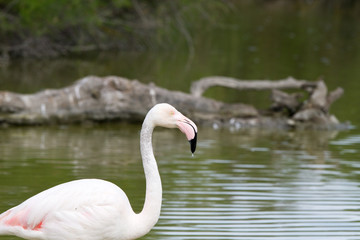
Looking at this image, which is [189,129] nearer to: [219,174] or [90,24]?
[219,174]

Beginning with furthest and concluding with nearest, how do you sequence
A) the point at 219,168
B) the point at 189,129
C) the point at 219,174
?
the point at 219,168
the point at 219,174
the point at 189,129

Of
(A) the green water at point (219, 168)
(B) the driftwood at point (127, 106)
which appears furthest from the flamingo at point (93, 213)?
(B) the driftwood at point (127, 106)

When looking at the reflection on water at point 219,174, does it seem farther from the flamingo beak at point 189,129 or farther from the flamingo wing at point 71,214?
the flamingo beak at point 189,129

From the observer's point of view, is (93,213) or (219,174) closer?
(93,213)

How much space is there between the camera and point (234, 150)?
36.8 feet

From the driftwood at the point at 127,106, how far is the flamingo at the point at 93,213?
644 cm

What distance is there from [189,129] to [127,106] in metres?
6.87

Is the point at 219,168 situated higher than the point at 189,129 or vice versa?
the point at 189,129

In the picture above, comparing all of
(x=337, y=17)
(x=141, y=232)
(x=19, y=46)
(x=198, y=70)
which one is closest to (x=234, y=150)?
(x=141, y=232)

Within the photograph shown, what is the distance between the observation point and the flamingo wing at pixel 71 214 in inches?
224

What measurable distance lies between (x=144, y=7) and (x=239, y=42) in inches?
257

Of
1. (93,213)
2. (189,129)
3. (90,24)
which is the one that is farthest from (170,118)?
(90,24)

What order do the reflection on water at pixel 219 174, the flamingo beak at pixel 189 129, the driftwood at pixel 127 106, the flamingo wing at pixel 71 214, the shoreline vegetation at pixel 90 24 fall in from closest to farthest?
the flamingo beak at pixel 189 129 < the flamingo wing at pixel 71 214 < the reflection on water at pixel 219 174 < the driftwood at pixel 127 106 < the shoreline vegetation at pixel 90 24

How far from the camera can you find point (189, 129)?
5.62 m
